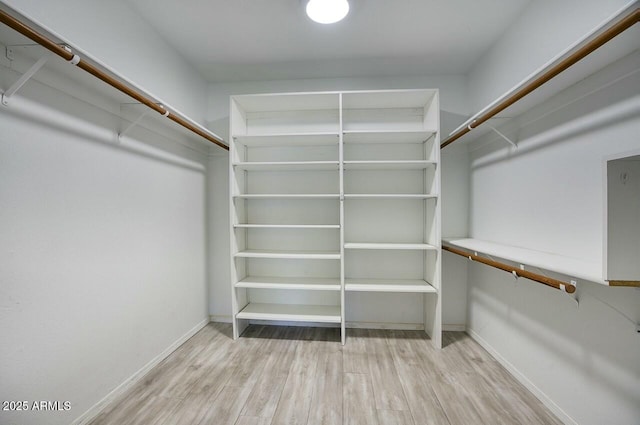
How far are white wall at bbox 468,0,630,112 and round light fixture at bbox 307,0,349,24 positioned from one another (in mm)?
1243

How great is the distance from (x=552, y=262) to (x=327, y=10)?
79.1 inches

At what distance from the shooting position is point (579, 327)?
1304mm

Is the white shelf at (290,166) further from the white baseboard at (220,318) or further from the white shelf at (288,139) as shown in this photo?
the white baseboard at (220,318)

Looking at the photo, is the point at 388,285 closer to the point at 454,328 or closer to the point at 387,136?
the point at 454,328

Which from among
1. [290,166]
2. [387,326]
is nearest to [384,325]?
Result: [387,326]

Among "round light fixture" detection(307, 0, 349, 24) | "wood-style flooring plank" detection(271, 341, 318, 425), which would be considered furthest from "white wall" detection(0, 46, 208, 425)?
"round light fixture" detection(307, 0, 349, 24)

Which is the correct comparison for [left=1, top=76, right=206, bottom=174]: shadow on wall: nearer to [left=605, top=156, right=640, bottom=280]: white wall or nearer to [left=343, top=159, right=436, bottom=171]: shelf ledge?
[left=343, top=159, right=436, bottom=171]: shelf ledge

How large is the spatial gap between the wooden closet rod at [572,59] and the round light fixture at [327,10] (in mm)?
1183

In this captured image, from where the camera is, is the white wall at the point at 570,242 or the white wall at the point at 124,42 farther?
the white wall at the point at 124,42

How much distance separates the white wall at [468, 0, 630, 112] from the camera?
1297mm

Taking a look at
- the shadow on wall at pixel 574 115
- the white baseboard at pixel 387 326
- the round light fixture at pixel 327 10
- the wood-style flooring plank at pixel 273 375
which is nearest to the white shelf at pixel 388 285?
the white baseboard at pixel 387 326

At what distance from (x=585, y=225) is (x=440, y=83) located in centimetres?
186

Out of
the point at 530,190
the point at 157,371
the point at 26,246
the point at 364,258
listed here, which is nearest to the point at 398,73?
the point at 530,190

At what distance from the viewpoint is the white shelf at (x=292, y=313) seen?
224cm
